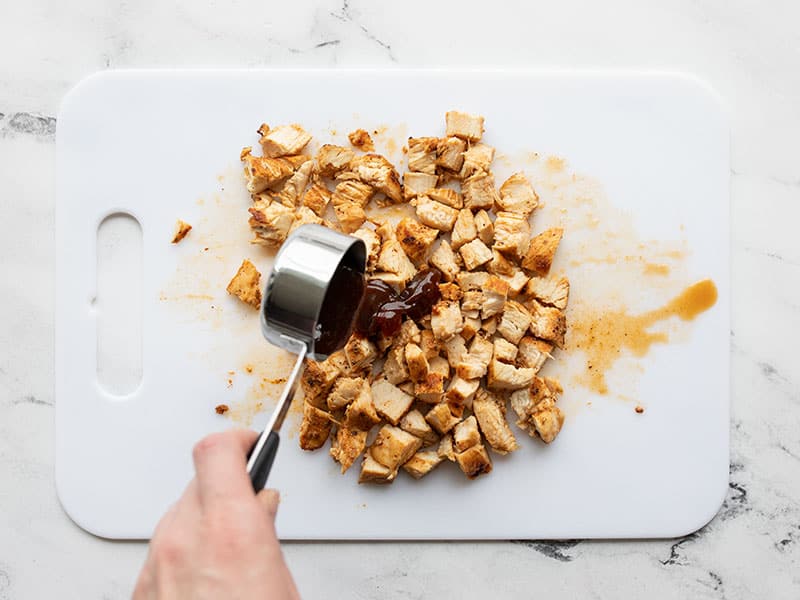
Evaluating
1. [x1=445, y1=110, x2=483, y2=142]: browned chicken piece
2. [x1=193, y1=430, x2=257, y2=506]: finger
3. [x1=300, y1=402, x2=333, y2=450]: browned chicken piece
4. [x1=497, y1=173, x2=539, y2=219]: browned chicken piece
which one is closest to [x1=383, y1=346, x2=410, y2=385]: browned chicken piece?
[x1=300, y1=402, x2=333, y2=450]: browned chicken piece

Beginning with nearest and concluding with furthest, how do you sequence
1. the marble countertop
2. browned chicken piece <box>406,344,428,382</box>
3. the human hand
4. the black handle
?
the human hand
the black handle
browned chicken piece <box>406,344,428,382</box>
the marble countertop

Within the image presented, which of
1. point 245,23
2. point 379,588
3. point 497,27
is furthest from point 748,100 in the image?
point 379,588

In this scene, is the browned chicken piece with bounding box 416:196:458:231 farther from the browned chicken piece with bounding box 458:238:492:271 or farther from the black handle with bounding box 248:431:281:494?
the black handle with bounding box 248:431:281:494

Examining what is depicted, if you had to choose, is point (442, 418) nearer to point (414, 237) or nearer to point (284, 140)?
point (414, 237)

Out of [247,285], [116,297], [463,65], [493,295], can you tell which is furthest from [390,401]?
[463,65]

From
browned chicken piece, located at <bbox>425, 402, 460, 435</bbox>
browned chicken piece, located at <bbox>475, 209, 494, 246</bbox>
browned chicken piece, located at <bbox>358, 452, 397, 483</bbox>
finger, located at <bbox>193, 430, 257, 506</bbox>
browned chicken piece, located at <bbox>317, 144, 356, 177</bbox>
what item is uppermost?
browned chicken piece, located at <bbox>317, 144, 356, 177</bbox>
